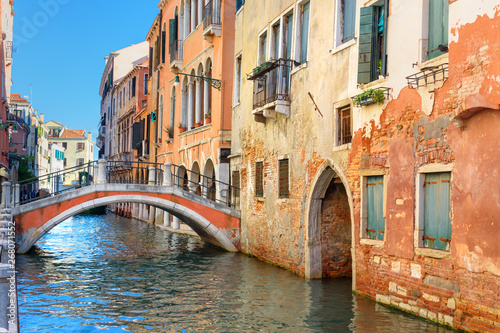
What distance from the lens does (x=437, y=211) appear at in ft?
28.2

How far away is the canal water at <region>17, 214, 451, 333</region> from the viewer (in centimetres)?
885

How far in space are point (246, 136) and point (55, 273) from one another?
582 cm

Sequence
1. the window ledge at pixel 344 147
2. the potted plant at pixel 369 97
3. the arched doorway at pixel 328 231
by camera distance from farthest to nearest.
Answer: the arched doorway at pixel 328 231 < the window ledge at pixel 344 147 < the potted plant at pixel 369 97

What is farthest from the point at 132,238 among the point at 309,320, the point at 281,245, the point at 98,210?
the point at 98,210

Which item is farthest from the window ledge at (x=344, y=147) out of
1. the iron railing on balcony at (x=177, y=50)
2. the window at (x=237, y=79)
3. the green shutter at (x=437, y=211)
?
the iron railing on balcony at (x=177, y=50)

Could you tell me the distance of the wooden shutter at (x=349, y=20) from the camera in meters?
11.2

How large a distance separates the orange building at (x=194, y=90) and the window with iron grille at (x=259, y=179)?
1.65m

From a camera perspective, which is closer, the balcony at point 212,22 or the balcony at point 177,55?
the balcony at point 212,22

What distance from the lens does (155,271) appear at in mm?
14234

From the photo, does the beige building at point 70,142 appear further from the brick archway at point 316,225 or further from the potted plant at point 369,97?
the potted plant at point 369,97

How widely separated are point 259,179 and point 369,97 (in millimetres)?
6067

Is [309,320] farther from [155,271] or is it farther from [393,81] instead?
→ [155,271]

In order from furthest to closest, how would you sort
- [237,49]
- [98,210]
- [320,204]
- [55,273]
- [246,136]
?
[98,210] < [237,49] < [246,136] < [55,273] < [320,204]

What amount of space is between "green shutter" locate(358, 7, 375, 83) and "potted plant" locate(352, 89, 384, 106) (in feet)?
1.06
